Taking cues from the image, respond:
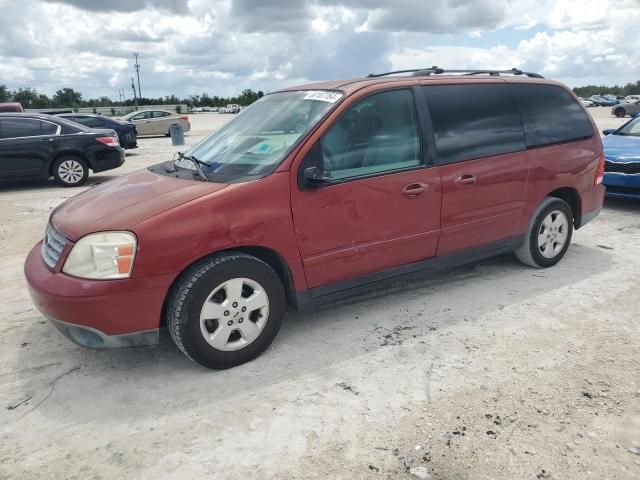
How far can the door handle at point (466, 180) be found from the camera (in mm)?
4023

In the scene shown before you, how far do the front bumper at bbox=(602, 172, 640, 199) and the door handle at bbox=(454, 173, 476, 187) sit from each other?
4040mm

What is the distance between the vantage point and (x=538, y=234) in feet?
15.6

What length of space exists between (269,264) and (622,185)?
5780mm

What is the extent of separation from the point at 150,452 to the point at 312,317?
5.63 ft

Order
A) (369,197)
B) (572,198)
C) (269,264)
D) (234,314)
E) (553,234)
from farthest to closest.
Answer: (572,198)
(553,234)
(369,197)
(269,264)
(234,314)

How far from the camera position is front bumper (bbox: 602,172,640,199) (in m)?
6.91

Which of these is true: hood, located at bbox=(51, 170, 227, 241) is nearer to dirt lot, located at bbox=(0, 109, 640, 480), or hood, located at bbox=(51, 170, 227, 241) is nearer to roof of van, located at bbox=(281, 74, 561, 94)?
dirt lot, located at bbox=(0, 109, 640, 480)

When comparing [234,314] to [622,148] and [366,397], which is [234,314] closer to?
[366,397]

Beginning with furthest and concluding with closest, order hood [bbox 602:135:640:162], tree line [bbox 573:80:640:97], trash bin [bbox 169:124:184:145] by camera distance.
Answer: tree line [bbox 573:80:640:97] < trash bin [bbox 169:124:184:145] < hood [bbox 602:135:640:162]

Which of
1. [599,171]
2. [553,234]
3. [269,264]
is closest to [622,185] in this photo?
[599,171]

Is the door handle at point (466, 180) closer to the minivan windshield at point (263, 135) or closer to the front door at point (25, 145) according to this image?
the minivan windshield at point (263, 135)

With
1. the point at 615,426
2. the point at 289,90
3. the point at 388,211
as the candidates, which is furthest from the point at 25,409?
the point at 615,426

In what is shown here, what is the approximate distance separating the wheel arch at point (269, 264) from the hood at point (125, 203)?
0.37m

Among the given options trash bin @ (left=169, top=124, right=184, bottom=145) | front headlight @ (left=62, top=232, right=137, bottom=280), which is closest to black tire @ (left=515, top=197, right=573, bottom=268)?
front headlight @ (left=62, top=232, right=137, bottom=280)
